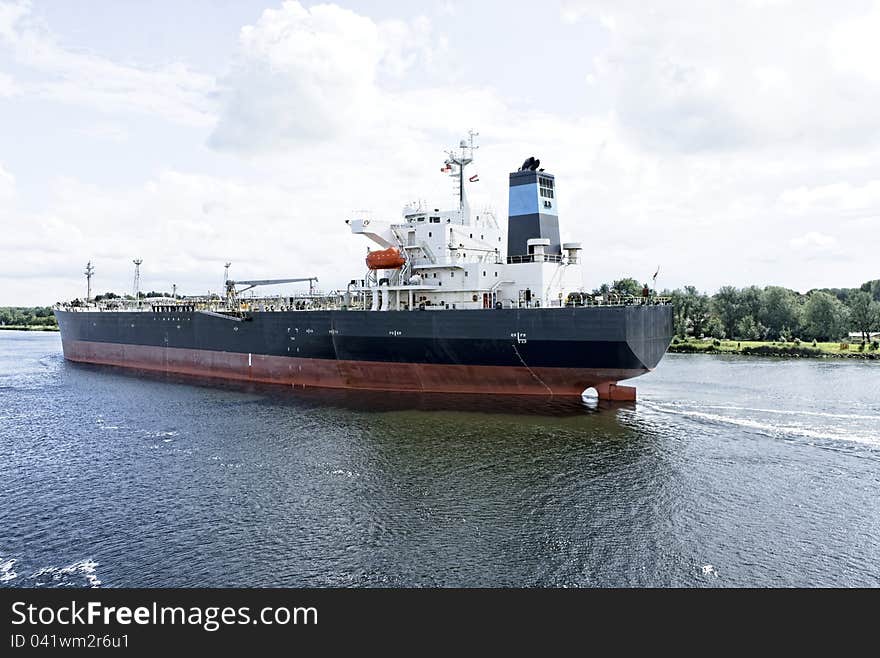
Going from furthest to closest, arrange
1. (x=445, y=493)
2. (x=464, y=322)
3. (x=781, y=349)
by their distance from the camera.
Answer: (x=781, y=349), (x=464, y=322), (x=445, y=493)

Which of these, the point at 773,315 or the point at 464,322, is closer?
the point at 464,322

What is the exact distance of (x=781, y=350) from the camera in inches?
2124

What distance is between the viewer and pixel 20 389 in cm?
3584

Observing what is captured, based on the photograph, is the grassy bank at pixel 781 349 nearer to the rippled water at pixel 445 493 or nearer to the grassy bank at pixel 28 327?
the rippled water at pixel 445 493

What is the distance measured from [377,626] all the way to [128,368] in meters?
43.5

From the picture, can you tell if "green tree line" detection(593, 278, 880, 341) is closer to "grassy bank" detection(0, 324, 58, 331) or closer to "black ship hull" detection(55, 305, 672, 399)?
"black ship hull" detection(55, 305, 672, 399)

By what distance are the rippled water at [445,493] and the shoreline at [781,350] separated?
2592cm

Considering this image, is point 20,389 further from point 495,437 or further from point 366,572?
point 366,572

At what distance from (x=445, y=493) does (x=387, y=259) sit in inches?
737

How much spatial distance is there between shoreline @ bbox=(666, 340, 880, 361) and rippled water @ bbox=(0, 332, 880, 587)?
85.0ft

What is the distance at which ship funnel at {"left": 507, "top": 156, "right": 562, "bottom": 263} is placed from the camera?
30.6 m

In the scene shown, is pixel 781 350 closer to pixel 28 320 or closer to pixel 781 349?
pixel 781 349

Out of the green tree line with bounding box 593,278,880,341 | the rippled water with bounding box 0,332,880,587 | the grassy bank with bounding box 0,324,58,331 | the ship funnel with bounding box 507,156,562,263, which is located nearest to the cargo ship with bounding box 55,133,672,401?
the ship funnel with bounding box 507,156,562,263

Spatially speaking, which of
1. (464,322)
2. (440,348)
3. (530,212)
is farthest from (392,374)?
(530,212)
